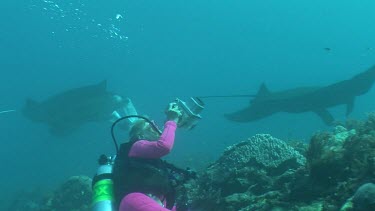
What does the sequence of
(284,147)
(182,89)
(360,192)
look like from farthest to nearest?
(182,89), (284,147), (360,192)

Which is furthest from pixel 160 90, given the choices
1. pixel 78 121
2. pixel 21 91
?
pixel 78 121

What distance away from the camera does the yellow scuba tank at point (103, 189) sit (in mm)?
5344

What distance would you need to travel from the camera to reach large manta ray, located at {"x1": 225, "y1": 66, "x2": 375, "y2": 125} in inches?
679

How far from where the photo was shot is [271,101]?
1744cm

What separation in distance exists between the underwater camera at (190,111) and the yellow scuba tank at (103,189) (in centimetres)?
136

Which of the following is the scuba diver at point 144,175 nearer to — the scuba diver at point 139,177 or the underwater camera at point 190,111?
the scuba diver at point 139,177

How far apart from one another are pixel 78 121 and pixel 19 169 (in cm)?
2551

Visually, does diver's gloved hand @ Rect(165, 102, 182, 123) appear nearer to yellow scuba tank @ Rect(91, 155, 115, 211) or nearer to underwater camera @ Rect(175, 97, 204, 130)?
underwater camera @ Rect(175, 97, 204, 130)

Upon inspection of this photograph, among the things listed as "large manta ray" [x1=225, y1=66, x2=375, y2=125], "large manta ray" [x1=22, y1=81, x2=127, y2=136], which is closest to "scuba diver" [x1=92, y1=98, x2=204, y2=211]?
"large manta ray" [x1=225, y1=66, x2=375, y2=125]

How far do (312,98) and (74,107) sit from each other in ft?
48.2

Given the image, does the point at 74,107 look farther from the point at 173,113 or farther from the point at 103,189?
the point at 103,189

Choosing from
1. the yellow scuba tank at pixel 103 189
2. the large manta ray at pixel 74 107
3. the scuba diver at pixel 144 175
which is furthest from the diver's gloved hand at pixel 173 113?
the large manta ray at pixel 74 107

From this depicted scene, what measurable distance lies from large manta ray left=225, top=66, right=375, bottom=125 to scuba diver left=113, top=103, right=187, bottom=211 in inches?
483

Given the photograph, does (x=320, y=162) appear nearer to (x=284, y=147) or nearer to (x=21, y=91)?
(x=284, y=147)
